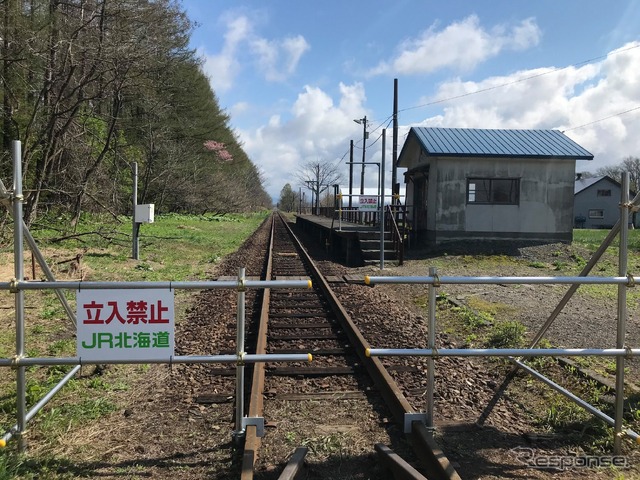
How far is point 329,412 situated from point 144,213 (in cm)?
928

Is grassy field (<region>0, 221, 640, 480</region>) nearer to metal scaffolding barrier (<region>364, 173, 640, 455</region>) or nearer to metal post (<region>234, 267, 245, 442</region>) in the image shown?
metal post (<region>234, 267, 245, 442</region>)

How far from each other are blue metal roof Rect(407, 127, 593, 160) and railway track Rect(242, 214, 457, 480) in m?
12.5

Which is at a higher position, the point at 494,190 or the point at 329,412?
the point at 494,190

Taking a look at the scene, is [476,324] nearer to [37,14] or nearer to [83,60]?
[83,60]

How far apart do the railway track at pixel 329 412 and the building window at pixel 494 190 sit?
12.4m

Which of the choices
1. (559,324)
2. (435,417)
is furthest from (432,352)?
(559,324)

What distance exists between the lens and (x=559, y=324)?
23.4ft

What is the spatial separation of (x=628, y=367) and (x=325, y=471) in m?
3.78

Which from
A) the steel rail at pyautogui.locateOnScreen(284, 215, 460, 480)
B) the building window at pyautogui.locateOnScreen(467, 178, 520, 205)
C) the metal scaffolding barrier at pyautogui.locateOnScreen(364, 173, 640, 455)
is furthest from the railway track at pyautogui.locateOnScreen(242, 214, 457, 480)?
the building window at pyautogui.locateOnScreen(467, 178, 520, 205)

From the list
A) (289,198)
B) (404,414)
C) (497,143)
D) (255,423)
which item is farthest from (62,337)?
(289,198)

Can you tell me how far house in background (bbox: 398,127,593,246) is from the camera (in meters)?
17.3

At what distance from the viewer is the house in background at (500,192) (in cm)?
1734

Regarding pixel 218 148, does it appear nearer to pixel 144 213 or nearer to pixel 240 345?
pixel 144 213

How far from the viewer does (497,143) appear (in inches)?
721
